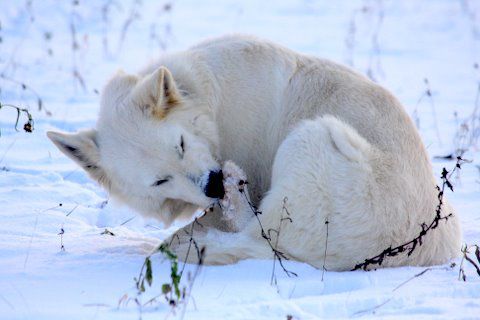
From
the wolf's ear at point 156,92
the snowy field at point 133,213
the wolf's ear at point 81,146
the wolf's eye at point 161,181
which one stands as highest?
the wolf's ear at point 156,92

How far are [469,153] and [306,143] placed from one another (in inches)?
145

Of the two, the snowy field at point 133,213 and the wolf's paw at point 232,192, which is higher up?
the wolf's paw at point 232,192

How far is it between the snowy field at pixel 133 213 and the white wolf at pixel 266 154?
0.24 meters

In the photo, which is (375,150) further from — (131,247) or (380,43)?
(380,43)

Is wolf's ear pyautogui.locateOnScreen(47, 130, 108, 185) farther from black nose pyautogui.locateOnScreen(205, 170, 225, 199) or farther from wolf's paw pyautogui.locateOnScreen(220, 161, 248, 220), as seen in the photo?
wolf's paw pyautogui.locateOnScreen(220, 161, 248, 220)

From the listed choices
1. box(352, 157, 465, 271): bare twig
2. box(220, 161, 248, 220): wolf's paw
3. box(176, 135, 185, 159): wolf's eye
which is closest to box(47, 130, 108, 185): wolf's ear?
box(176, 135, 185, 159): wolf's eye

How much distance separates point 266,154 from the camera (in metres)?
5.49

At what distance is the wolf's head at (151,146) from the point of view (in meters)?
5.06

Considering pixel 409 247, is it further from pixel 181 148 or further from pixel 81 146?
pixel 81 146

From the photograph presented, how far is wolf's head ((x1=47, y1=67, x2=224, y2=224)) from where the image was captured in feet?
16.6

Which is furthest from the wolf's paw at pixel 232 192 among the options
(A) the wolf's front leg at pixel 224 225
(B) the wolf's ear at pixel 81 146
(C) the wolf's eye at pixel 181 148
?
(B) the wolf's ear at pixel 81 146

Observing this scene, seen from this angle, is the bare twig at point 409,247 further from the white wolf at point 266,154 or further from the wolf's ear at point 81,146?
the wolf's ear at point 81,146

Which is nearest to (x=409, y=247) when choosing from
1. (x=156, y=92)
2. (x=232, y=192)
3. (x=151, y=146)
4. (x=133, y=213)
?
(x=232, y=192)

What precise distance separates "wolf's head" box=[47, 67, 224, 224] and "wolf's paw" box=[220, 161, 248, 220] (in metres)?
0.05
